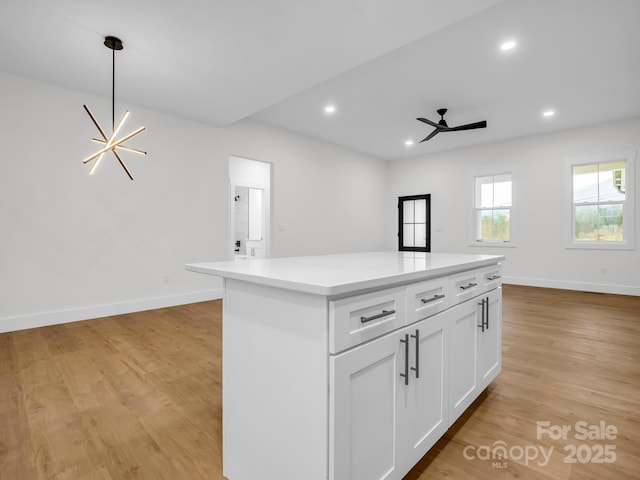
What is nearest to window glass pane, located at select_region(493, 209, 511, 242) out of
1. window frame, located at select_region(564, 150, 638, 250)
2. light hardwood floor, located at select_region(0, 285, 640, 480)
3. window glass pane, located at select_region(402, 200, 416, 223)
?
window frame, located at select_region(564, 150, 638, 250)

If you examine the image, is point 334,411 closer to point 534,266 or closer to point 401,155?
point 534,266

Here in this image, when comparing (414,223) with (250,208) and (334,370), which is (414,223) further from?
(334,370)

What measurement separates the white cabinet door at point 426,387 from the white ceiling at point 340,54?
2275 millimetres

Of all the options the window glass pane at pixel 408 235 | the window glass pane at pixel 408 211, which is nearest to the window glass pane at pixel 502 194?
the window glass pane at pixel 408 211

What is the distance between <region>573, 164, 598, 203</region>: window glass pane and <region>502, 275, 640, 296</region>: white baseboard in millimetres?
1459

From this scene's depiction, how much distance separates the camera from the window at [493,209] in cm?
647

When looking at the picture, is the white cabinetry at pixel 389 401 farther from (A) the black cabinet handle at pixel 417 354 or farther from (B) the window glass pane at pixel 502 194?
(B) the window glass pane at pixel 502 194

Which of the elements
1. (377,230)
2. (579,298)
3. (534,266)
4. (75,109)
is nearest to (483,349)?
(579,298)

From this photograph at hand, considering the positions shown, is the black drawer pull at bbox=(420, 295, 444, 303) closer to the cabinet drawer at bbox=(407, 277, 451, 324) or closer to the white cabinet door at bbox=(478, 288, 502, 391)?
the cabinet drawer at bbox=(407, 277, 451, 324)

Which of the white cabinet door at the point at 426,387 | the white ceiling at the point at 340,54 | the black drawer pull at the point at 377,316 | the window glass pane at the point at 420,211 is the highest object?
the white ceiling at the point at 340,54

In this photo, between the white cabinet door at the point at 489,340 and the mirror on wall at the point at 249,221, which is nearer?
the white cabinet door at the point at 489,340

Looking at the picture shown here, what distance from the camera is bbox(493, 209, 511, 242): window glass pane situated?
6.46 m

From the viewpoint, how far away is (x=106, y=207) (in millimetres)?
3955

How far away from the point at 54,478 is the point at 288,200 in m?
4.99
